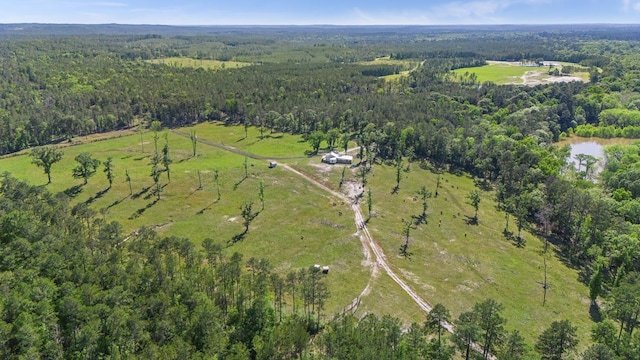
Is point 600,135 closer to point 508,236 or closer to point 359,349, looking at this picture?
point 508,236

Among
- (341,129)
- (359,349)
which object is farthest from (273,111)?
(359,349)

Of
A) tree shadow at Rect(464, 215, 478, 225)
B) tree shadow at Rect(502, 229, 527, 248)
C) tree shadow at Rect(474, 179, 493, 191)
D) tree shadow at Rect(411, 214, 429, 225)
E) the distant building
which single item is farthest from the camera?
the distant building

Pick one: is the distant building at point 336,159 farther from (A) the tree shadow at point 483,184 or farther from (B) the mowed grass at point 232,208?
(A) the tree shadow at point 483,184

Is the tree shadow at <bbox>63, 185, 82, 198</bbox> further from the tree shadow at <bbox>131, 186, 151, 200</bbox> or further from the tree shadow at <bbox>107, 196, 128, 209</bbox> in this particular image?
the tree shadow at <bbox>131, 186, 151, 200</bbox>

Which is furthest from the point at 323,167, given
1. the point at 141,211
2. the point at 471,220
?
the point at 141,211

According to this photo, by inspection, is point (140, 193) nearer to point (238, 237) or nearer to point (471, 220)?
point (238, 237)

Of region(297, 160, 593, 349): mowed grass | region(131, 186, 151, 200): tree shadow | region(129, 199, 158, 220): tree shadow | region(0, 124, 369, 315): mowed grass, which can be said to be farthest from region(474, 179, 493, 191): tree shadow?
region(131, 186, 151, 200): tree shadow
